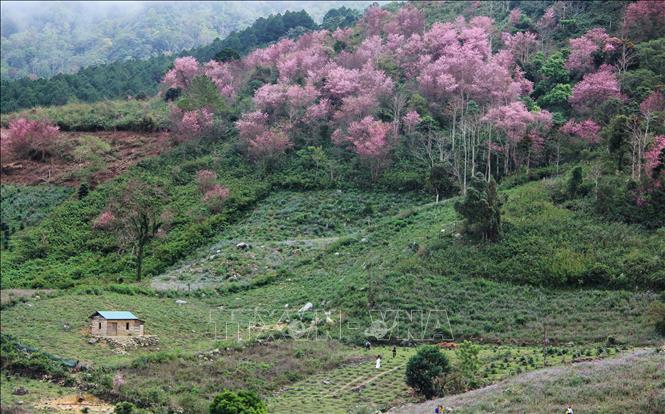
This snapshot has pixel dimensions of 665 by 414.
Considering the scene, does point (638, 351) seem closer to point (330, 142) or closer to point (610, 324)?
point (610, 324)

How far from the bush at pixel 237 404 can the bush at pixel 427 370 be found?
6561 mm

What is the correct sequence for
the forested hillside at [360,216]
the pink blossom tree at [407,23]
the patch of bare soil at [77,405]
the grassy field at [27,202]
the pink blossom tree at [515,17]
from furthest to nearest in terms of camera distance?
the pink blossom tree at [407,23] → the pink blossom tree at [515,17] → the grassy field at [27,202] → the forested hillside at [360,216] → the patch of bare soil at [77,405]

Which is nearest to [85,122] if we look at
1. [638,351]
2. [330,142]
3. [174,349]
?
[330,142]

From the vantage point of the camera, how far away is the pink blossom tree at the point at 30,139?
77812mm

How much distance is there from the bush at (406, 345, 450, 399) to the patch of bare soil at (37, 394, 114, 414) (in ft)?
39.8

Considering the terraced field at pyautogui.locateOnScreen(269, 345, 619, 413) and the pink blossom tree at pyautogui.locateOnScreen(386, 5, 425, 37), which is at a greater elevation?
the pink blossom tree at pyautogui.locateOnScreen(386, 5, 425, 37)

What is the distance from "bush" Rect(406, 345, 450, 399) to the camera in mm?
36969

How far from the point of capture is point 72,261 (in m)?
60.7

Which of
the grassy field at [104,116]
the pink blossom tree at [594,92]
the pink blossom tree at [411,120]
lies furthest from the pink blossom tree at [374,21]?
the pink blossom tree at [594,92]

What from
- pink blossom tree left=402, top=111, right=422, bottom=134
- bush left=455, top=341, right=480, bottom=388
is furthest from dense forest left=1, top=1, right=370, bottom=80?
bush left=455, top=341, right=480, bottom=388

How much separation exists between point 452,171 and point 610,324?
23.2 m

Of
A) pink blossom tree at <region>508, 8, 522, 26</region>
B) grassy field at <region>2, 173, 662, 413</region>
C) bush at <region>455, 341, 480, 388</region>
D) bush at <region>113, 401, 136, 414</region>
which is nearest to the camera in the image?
bush at <region>113, 401, 136, 414</region>

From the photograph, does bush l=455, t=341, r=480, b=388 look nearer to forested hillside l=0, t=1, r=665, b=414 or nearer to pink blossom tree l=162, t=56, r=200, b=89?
forested hillside l=0, t=1, r=665, b=414

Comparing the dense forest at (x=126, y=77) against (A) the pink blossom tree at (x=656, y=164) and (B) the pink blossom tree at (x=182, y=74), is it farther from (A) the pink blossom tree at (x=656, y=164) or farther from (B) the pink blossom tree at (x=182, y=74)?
(A) the pink blossom tree at (x=656, y=164)
